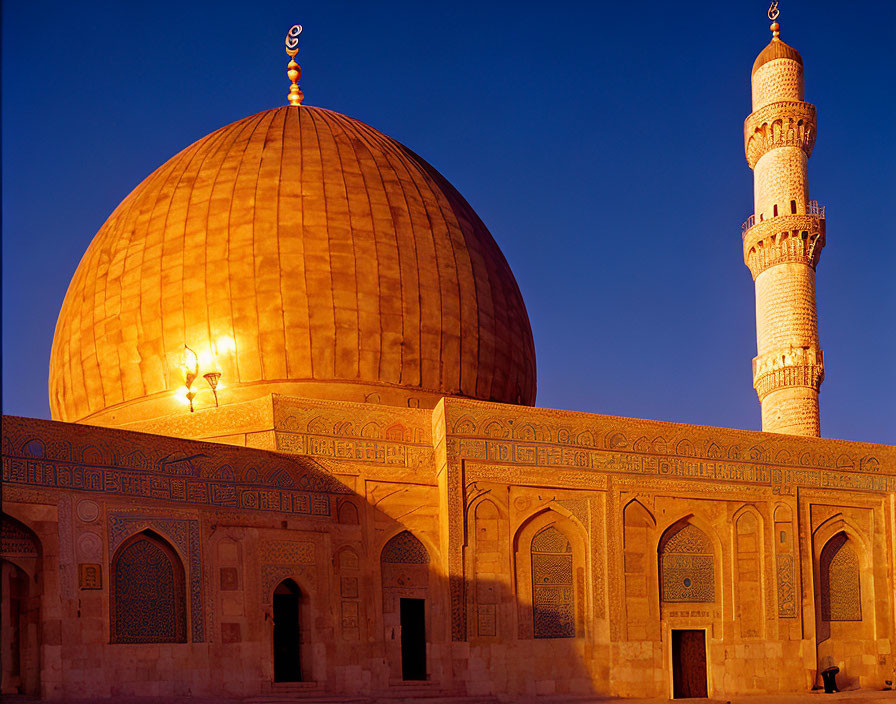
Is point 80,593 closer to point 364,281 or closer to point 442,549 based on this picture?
point 442,549

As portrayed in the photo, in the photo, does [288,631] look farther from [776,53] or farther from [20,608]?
[776,53]

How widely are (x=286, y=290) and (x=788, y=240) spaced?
706cm

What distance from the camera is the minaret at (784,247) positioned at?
15312mm

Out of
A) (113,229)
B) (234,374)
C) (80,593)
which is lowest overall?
(80,593)

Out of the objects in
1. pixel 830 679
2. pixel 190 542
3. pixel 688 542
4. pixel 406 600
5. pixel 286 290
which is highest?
pixel 286 290

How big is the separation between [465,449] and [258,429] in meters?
1.74

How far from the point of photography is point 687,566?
1120 cm

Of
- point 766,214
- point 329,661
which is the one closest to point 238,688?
point 329,661

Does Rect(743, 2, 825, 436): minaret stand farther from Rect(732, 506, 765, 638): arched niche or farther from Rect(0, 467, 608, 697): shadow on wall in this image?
Rect(0, 467, 608, 697): shadow on wall

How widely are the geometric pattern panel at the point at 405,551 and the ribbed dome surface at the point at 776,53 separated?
955cm

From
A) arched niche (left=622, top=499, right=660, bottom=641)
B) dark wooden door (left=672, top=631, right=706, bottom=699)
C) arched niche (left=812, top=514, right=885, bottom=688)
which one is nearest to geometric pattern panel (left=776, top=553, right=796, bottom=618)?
arched niche (left=812, top=514, right=885, bottom=688)

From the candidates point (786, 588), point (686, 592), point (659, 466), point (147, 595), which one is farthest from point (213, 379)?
point (786, 588)

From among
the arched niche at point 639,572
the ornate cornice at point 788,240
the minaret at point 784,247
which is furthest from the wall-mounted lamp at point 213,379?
the ornate cornice at point 788,240

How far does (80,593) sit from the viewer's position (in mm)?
8352
